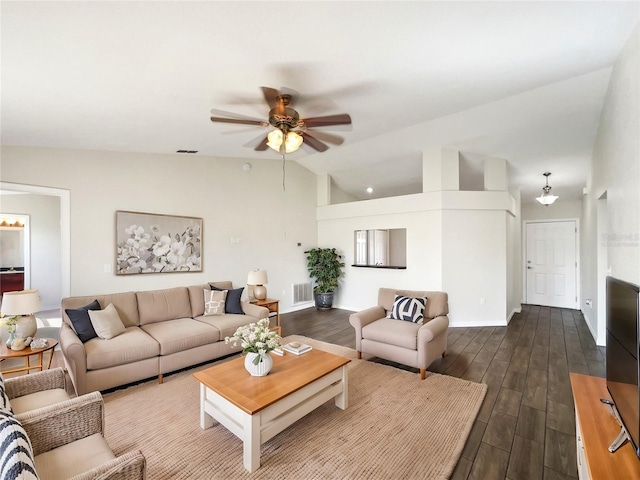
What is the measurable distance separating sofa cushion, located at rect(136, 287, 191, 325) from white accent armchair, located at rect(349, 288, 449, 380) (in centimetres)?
227

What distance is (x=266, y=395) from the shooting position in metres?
2.02

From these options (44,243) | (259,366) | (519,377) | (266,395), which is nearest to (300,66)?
(259,366)

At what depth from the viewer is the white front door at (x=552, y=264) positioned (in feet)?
21.2

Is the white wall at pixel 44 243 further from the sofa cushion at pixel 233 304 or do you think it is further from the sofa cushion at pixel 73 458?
the sofa cushion at pixel 73 458

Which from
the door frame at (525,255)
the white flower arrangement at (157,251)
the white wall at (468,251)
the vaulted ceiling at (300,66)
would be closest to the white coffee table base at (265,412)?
the vaulted ceiling at (300,66)

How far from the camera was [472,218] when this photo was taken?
505 centimetres

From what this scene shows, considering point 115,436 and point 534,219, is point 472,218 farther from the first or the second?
point 115,436

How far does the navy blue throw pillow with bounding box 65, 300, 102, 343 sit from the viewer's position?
2.93 m

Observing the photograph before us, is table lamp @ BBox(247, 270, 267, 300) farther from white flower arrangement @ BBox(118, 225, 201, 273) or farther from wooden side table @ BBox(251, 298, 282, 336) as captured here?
white flower arrangement @ BBox(118, 225, 201, 273)

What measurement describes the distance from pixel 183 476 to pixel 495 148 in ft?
18.4

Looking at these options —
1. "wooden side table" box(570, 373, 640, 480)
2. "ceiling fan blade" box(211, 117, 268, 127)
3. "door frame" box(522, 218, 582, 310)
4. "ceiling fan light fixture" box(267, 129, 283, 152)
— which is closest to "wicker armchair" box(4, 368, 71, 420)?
"ceiling fan blade" box(211, 117, 268, 127)

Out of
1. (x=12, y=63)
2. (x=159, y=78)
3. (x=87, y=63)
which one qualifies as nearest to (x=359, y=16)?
(x=159, y=78)

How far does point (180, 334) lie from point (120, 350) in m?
0.57

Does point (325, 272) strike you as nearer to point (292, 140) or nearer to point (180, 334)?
point (180, 334)
